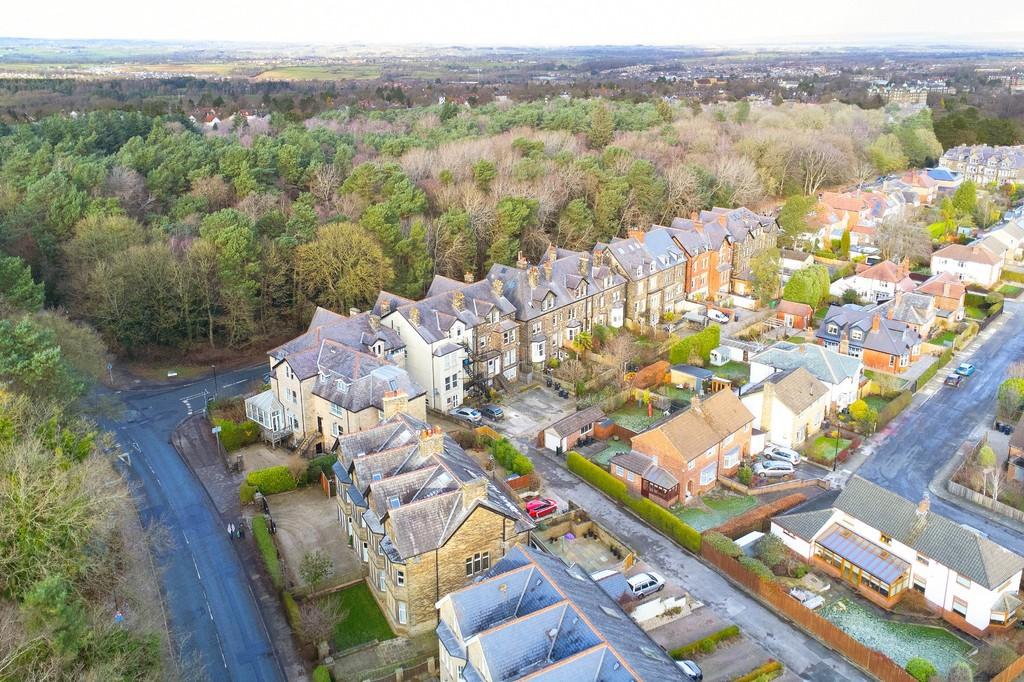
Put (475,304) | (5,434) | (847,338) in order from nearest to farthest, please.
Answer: (5,434), (475,304), (847,338)

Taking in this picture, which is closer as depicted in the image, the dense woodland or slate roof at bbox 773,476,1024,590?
slate roof at bbox 773,476,1024,590

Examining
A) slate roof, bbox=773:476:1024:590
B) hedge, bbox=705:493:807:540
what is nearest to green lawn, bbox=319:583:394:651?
hedge, bbox=705:493:807:540

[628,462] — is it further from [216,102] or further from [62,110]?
[216,102]

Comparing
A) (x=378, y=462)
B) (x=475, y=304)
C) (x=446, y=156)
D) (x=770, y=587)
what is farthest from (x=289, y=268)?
(x=770, y=587)

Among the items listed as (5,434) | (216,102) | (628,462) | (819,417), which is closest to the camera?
(5,434)

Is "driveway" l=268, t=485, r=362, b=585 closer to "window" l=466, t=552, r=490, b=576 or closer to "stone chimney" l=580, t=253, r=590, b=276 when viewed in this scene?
"window" l=466, t=552, r=490, b=576

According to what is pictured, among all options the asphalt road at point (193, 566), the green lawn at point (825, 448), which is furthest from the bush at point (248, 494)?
the green lawn at point (825, 448)

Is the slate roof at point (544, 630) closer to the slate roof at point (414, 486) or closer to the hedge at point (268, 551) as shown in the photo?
the slate roof at point (414, 486)

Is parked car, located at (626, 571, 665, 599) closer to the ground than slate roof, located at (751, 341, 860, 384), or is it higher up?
closer to the ground
